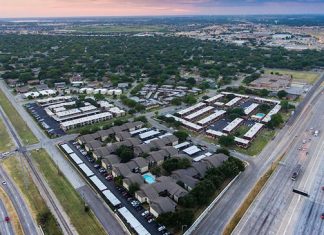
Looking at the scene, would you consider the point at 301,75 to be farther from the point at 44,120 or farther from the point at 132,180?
the point at 132,180

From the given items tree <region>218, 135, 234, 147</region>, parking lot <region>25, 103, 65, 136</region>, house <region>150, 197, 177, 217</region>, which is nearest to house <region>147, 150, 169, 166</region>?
house <region>150, 197, 177, 217</region>

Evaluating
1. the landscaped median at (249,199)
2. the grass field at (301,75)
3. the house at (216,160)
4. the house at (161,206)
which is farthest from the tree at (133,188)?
the grass field at (301,75)

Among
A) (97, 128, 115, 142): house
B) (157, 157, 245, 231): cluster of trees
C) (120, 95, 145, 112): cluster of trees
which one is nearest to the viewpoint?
(157, 157, 245, 231): cluster of trees

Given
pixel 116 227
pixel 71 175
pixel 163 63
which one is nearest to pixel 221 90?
pixel 163 63

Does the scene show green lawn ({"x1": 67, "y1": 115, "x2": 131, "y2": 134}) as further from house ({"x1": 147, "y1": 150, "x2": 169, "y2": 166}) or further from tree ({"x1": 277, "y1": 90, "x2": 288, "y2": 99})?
tree ({"x1": 277, "y1": 90, "x2": 288, "y2": 99})

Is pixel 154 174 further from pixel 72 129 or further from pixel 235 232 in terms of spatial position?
pixel 72 129

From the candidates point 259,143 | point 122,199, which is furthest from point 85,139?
point 259,143
